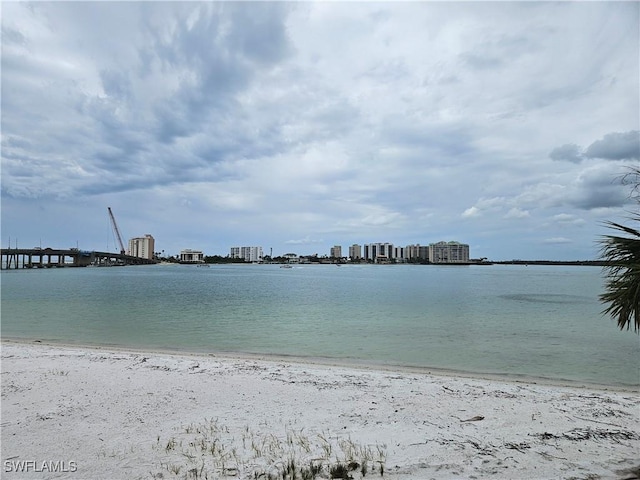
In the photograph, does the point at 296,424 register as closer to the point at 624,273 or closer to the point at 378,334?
the point at 624,273

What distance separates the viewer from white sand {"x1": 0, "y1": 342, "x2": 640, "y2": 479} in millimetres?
4730

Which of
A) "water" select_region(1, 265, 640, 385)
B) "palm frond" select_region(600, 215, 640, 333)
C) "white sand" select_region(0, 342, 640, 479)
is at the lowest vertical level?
"water" select_region(1, 265, 640, 385)

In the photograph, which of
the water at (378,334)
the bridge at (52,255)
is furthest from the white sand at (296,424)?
the bridge at (52,255)

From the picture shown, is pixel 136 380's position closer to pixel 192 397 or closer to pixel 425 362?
pixel 192 397

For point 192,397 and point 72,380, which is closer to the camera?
point 192,397

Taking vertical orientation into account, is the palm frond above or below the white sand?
above

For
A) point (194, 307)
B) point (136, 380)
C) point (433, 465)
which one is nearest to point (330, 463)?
point (433, 465)

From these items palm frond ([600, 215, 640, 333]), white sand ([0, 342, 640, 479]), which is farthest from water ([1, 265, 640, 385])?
palm frond ([600, 215, 640, 333])

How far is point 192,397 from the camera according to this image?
24.9ft

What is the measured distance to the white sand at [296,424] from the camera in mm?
4730

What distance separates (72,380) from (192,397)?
3141 mm

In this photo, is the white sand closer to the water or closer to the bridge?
the water

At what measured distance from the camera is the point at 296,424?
20.4 ft

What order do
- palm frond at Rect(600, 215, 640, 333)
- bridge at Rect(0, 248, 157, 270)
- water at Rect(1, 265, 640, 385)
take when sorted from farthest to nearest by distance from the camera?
bridge at Rect(0, 248, 157, 270)
water at Rect(1, 265, 640, 385)
palm frond at Rect(600, 215, 640, 333)
